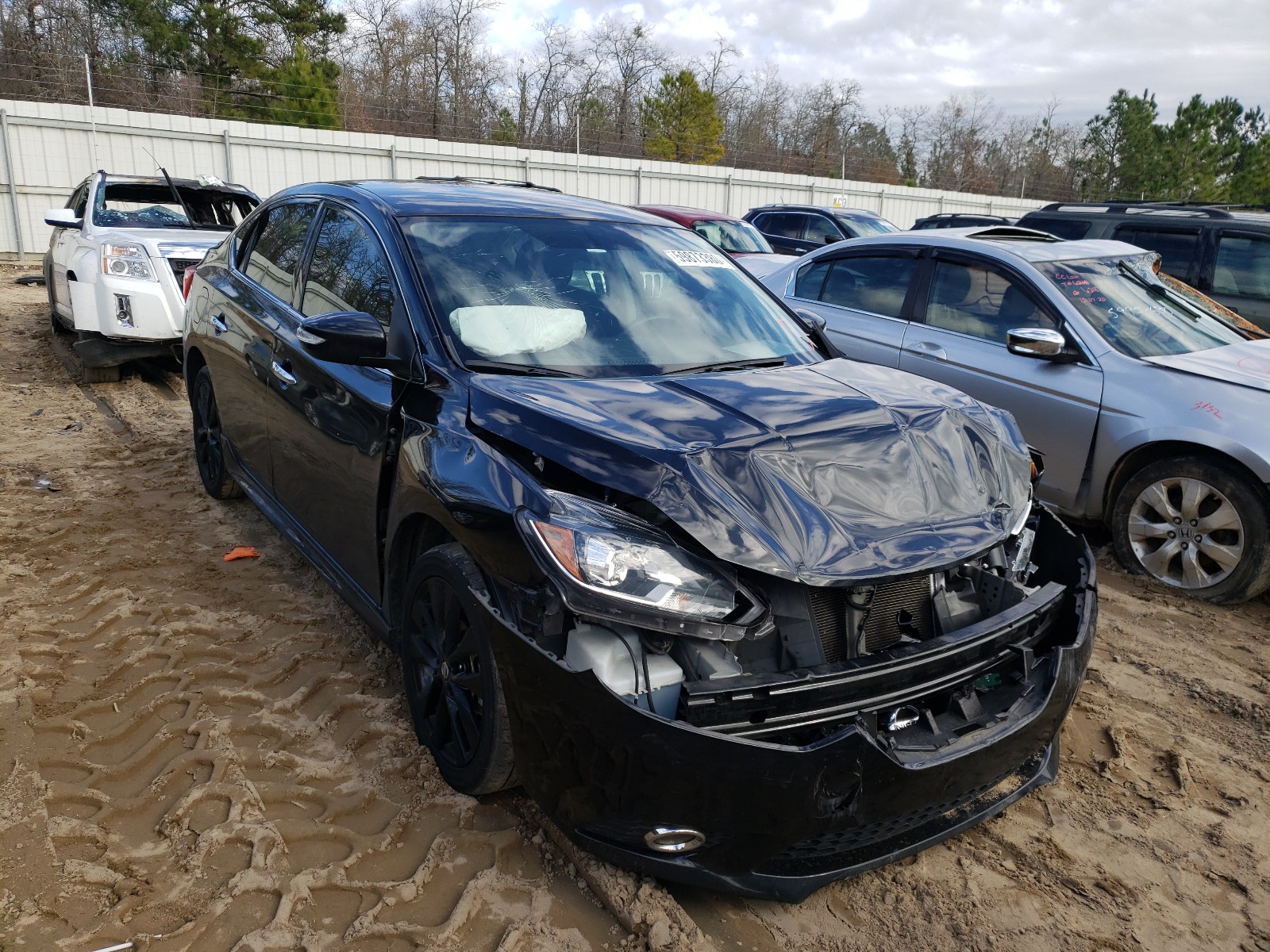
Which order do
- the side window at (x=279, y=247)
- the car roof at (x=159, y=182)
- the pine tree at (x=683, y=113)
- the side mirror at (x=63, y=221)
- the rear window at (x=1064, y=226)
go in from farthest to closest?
the pine tree at (x=683, y=113), the rear window at (x=1064, y=226), the car roof at (x=159, y=182), the side mirror at (x=63, y=221), the side window at (x=279, y=247)

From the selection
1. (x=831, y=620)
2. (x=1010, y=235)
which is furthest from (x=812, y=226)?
(x=831, y=620)

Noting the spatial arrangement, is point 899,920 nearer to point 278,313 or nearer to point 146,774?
point 146,774

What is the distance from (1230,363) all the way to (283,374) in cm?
460

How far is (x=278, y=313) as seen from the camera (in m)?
3.99

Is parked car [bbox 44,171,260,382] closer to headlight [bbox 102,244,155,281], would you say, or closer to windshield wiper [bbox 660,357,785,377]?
headlight [bbox 102,244,155,281]

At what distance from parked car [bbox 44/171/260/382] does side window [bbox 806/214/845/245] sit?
8.99 metres

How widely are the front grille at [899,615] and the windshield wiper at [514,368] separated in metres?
1.18

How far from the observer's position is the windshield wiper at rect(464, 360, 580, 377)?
9.45 ft

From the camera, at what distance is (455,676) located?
2697 millimetres

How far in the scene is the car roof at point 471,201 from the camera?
3.51m

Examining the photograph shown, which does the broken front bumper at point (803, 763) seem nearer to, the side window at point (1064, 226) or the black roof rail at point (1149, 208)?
the black roof rail at point (1149, 208)

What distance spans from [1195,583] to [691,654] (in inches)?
134

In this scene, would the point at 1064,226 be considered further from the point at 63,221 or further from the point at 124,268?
the point at 63,221

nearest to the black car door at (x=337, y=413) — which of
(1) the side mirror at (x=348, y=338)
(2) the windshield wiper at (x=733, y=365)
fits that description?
(1) the side mirror at (x=348, y=338)
